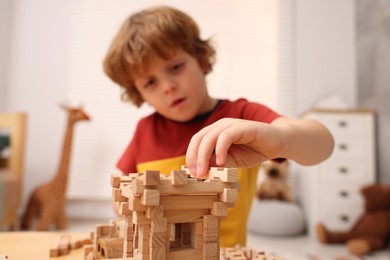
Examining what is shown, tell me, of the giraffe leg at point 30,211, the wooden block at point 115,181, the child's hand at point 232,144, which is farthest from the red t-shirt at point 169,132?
the giraffe leg at point 30,211

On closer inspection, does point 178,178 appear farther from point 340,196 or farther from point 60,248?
point 340,196

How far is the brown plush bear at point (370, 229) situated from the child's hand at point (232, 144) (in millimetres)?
1429

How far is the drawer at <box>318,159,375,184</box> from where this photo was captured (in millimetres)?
1906

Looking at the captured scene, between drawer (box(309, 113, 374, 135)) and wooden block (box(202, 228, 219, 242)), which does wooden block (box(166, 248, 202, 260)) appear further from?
drawer (box(309, 113, 374, 135))

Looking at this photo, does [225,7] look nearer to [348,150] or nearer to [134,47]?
[348,150]

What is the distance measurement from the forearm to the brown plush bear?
4.11ft

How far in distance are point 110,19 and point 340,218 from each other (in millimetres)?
2051

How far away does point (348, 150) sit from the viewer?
6.34ft

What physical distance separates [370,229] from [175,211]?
1.71 metres

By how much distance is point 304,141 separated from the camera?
56cm

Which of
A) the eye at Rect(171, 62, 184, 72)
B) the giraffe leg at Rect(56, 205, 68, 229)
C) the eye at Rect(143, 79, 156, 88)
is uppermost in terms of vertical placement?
the eye at Rect(171, 62, 184, 72)

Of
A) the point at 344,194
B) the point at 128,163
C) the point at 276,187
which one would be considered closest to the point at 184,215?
the point at 128,163

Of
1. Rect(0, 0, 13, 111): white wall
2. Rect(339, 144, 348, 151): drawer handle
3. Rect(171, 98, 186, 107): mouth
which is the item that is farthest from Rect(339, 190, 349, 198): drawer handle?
Rect(0, 0, 13, 111): white wall

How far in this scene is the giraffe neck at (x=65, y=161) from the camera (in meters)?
1.98
